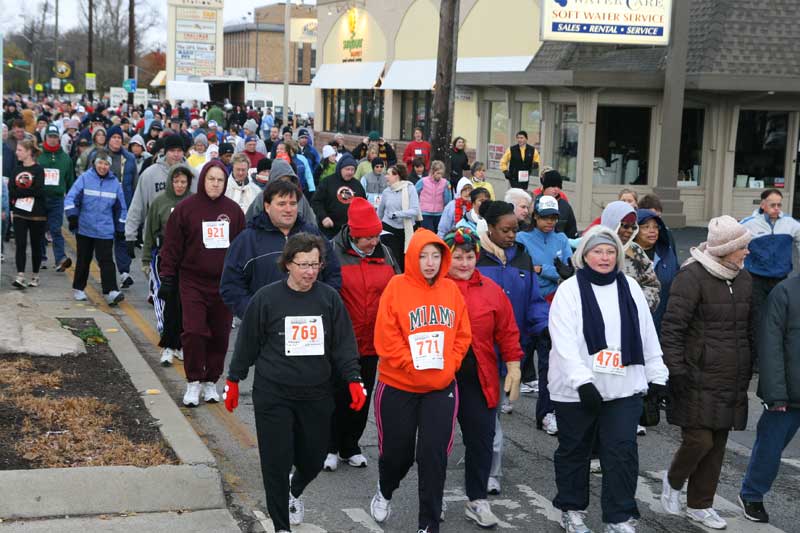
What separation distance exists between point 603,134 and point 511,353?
680 inches

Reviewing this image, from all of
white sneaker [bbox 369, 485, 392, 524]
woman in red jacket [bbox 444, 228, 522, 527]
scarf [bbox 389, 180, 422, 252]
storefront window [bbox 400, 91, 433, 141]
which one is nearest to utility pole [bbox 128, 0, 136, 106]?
storefront window [bbox 400, 91, 433, 141]

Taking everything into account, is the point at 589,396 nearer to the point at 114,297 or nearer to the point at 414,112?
the point at 114,297

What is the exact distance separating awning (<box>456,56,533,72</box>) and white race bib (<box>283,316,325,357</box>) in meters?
21.5

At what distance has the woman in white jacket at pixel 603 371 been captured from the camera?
236 inches

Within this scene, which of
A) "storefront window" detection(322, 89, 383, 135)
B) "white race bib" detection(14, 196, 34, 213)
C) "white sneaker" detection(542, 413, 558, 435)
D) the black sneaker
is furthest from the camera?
"storefront window" detection(322, 89, 383, 135)

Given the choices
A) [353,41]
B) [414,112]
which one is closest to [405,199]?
[414,112]

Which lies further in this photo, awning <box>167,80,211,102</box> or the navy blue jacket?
awning <box>167,80,211,102</box>

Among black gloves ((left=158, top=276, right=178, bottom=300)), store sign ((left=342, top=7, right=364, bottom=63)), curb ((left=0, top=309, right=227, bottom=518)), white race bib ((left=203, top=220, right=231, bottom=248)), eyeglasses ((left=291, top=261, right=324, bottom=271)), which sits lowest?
curb ((left=0, top=309, right=227, bottom=518))

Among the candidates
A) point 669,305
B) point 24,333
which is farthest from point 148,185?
point 669,305

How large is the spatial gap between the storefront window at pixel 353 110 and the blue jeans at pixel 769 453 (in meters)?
33.3

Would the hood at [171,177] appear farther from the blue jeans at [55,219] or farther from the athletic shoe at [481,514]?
the athletic shoe at [481,514]

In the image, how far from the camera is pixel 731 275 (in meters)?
6.48

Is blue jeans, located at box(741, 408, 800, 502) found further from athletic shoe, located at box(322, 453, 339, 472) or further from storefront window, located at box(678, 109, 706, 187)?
storefront window, located at box(678, 109, 706, 187)

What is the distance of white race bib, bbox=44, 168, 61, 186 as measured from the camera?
14.8 m
